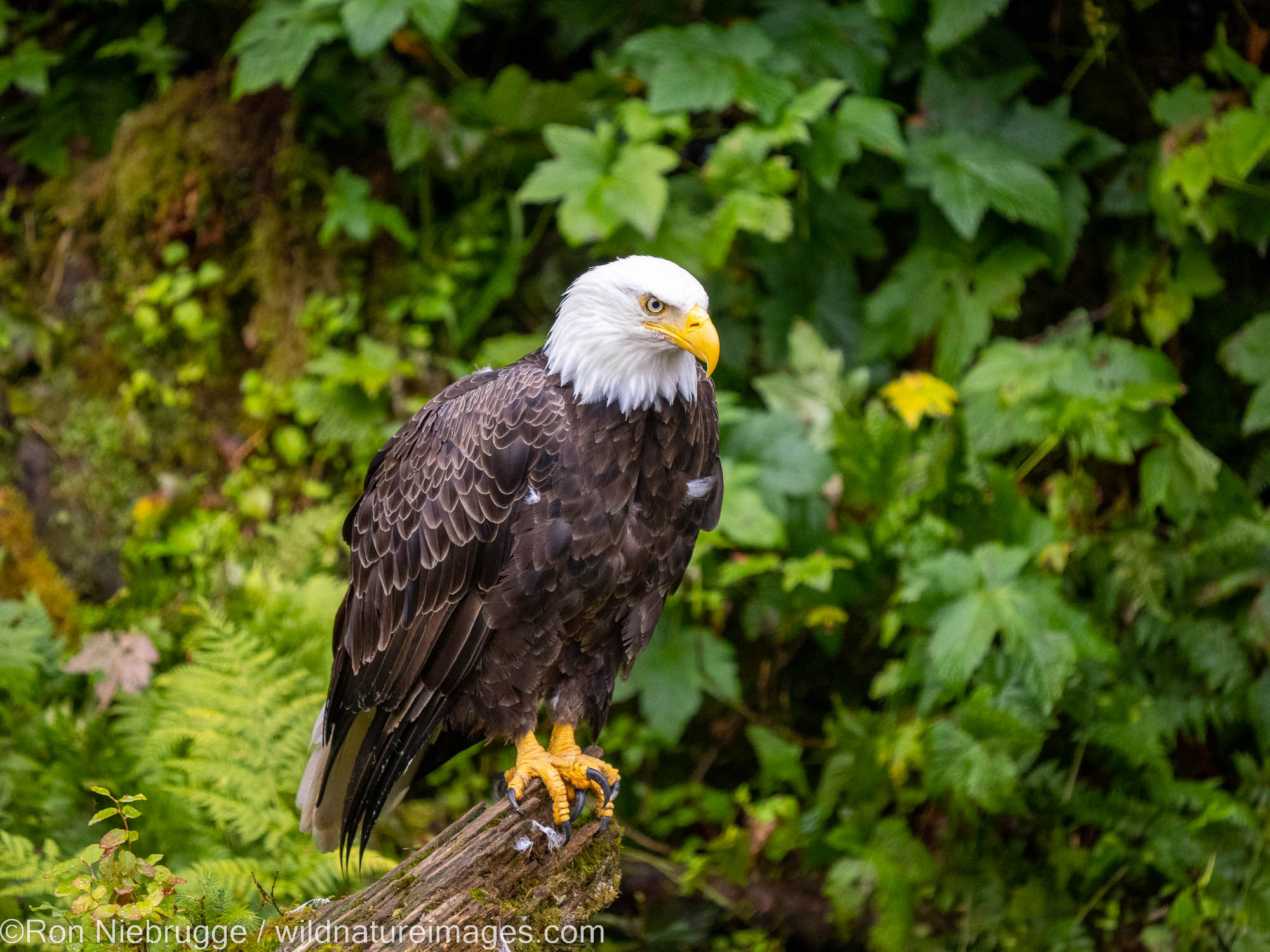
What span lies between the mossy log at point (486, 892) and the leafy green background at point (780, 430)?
1.10 m

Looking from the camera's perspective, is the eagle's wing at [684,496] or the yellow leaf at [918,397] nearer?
the eagle's wing at [684,496]

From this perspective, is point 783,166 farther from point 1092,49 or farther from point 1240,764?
point 1240,764

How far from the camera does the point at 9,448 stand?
603cm

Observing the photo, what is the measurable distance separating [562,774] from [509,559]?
701mm

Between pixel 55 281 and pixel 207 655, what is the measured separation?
3.16 metres

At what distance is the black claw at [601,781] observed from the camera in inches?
123

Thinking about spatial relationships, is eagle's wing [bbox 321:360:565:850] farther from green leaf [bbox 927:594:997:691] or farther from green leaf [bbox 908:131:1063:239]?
green leaf [bbox 908:131:1063:239]

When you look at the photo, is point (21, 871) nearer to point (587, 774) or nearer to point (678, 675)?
point (587, 774)

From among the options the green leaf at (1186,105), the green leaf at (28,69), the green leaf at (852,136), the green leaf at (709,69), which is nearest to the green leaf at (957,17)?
the green leaf at (852,136)

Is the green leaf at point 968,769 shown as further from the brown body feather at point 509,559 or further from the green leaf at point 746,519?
the brown body feather at point 509,559

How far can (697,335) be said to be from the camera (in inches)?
105

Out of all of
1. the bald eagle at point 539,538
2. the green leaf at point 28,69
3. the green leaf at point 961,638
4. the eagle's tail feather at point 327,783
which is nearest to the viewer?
the bald eagle at point 539,538

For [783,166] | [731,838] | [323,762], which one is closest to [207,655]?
[323,762]

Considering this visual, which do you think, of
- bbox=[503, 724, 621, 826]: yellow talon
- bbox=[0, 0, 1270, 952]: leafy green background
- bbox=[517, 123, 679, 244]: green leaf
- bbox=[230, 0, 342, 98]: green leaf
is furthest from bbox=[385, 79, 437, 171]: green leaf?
bbox=[503, 724, 621, 826]: yellow talon
